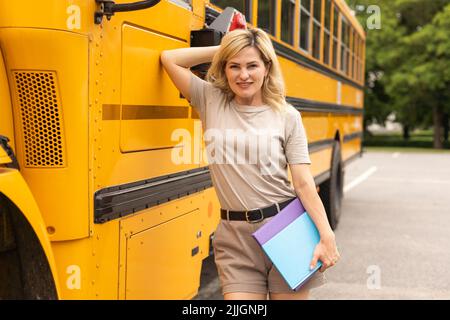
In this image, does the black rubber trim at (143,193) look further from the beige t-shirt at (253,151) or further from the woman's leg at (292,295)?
the woman's leg at (292,295)

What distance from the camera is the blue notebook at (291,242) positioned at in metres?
2.23

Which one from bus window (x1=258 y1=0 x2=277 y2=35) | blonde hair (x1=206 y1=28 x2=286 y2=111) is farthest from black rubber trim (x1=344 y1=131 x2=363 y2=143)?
blonde hair (x1=206 y1=28 x2=286 y2=111)

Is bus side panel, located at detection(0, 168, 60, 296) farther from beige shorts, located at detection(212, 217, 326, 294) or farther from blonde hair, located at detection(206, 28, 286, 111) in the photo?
blonde hair, located at detection(206, 28, 286, 111)

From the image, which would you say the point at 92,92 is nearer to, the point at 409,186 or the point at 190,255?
the point at 190,255

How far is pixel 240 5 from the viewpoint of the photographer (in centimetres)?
347

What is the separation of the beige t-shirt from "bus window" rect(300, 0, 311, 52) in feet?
9.46

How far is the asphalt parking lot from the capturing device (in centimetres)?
484

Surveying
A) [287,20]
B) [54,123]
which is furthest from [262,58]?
[287,20]

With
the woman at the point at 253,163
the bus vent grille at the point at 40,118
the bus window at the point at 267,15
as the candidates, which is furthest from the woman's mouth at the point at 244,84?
the bus window at the point at 267,15

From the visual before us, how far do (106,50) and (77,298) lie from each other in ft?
2.70

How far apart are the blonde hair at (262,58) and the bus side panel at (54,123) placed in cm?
54

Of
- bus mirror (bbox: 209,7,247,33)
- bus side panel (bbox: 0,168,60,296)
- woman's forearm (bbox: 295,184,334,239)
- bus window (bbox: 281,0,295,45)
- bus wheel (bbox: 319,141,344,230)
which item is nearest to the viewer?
bus side panel (bbox: 0,168,60,296)

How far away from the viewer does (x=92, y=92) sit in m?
2.10
